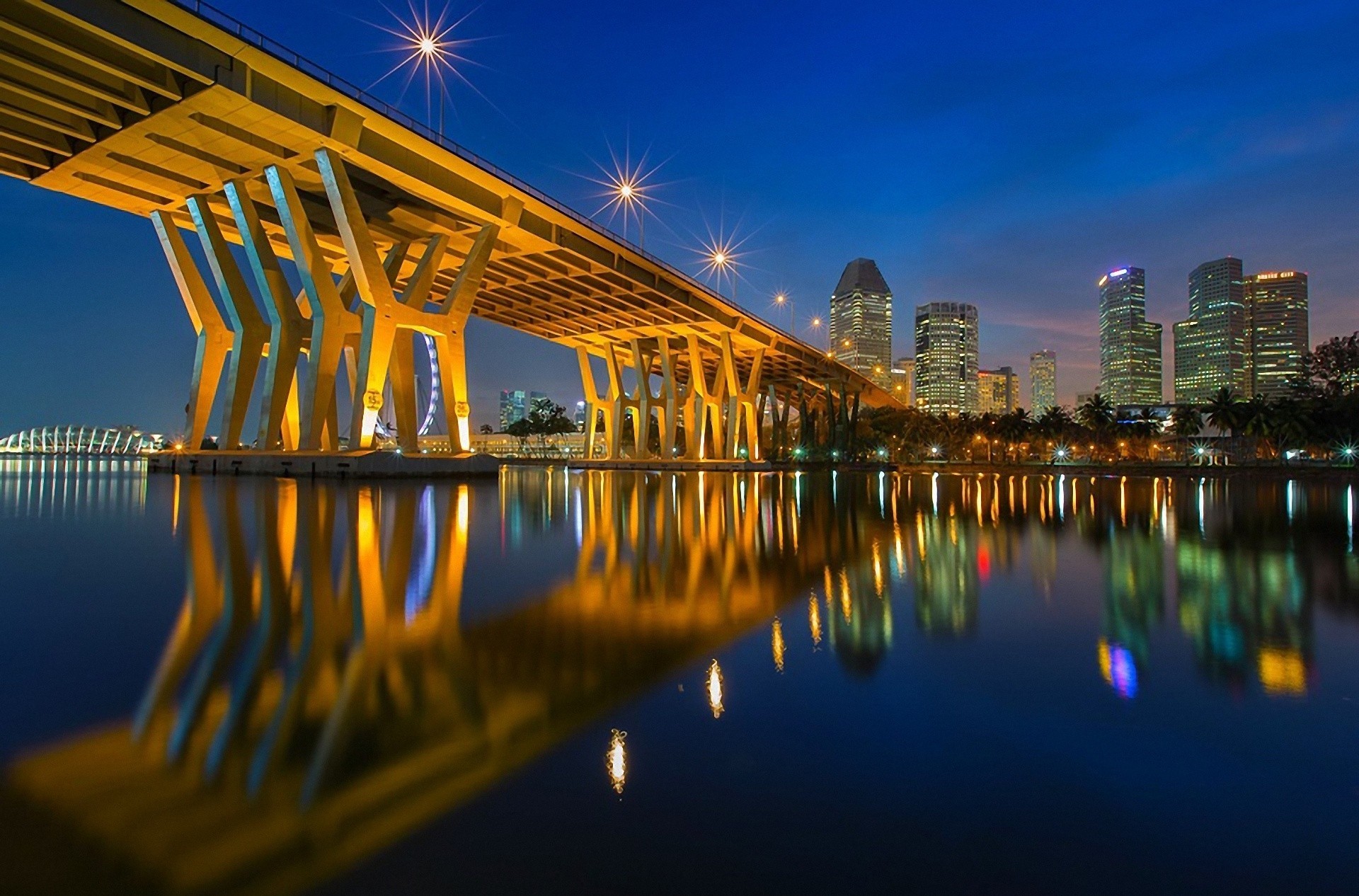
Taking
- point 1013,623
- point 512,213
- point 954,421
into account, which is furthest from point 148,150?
point 954,421

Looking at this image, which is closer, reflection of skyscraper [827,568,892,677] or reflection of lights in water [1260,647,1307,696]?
reflection of lights in water [1260,647,1307,696]

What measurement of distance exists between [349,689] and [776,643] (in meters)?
2.74

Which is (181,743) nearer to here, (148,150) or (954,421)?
(148,150)

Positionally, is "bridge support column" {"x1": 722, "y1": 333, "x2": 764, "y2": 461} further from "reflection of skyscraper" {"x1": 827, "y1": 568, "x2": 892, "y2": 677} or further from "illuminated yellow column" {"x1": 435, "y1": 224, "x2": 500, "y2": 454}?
"reflection of skyscraper" {"x1": 827, "y1": 568, "x2": 892, "y2": 677}

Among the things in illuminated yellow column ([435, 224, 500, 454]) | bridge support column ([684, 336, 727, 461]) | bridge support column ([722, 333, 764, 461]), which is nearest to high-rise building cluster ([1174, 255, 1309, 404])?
bridge support column ([722, 333, 764, 461])

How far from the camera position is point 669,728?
10.7 feet

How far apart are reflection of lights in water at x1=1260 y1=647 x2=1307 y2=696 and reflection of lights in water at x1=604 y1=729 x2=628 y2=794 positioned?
3.72 meters

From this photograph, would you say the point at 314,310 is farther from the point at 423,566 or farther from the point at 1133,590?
the point at 1133,590

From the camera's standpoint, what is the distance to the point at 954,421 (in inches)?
3469

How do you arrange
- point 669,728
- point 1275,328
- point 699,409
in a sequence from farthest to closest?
point 1275,328 < point 699,409 < point 669,728

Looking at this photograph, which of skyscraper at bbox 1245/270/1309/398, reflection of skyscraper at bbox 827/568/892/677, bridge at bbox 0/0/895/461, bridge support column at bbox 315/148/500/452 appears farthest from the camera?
skyscraper at bbox 1245/270/1309/398

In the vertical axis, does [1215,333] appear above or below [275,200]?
above

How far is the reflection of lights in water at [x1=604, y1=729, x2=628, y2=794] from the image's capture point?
2727 millimetres

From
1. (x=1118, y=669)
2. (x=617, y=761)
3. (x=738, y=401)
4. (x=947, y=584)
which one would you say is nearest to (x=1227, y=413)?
(x=738, y=401)
